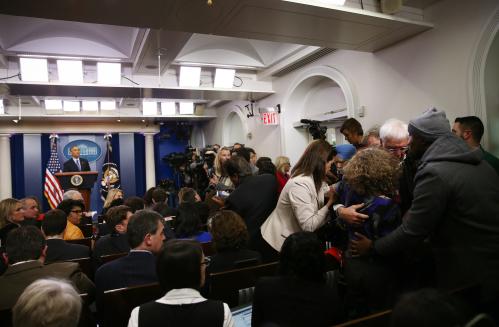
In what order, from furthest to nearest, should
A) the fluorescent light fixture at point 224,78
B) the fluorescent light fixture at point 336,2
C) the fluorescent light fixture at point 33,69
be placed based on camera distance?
the fluorescent light fixture at point 224,78, the fluorescent light fixture at point 33,69, the fluorescent light fixture at point 336,2

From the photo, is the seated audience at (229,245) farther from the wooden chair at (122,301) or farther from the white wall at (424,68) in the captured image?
the white wall at (424,68)

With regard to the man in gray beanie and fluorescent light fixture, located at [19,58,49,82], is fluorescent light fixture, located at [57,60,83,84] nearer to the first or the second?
fluorescent light fixture, located at [19,58,49,82]

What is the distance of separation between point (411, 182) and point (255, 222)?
1.16 metres

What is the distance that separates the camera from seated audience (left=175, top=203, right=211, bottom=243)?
2.62 m

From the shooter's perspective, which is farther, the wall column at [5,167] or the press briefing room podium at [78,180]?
the wall column at [5,167]

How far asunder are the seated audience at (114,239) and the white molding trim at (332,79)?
10.3ft

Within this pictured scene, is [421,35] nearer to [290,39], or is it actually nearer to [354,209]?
[290,39]

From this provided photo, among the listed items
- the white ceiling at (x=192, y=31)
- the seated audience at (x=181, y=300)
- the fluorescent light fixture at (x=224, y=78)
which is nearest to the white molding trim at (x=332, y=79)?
the white ceiling at (x=192, y=31)

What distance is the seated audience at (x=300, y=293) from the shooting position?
4.21 feet

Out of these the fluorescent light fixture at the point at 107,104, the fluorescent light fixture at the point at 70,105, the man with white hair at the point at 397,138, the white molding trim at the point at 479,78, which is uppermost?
the fluorescent light fixture at the point at 107,104

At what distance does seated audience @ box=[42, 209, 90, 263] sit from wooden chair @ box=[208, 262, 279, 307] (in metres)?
1.34

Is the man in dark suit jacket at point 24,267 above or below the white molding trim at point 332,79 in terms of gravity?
below

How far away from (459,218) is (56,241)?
2.43 meters

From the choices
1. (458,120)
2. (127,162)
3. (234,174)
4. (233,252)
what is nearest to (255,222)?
(234,174)
